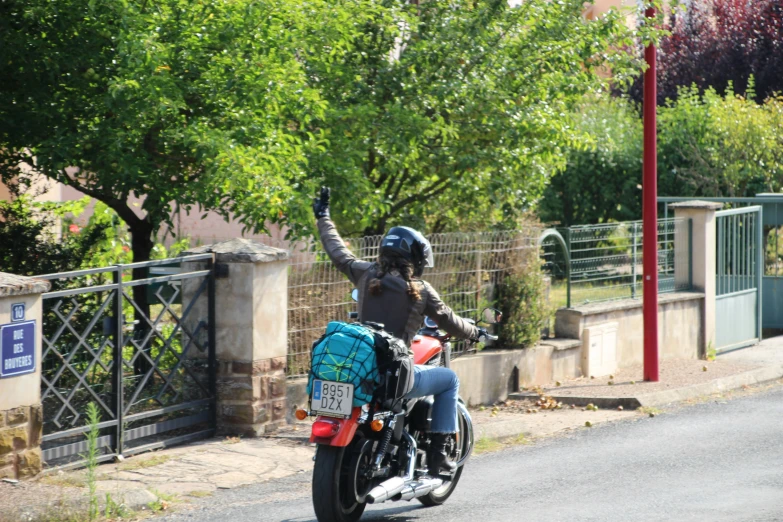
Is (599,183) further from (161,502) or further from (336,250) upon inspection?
(161,502)

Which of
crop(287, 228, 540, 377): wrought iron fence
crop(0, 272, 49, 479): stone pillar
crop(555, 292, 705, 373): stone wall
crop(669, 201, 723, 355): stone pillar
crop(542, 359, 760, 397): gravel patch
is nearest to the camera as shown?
crop(0, 272, 49, 479): stone pillar

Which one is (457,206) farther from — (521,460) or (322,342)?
(322,342)

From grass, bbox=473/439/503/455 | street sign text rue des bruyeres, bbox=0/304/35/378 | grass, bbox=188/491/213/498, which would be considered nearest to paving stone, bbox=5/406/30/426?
street sign text rue des bruyeres, bbox=0/304/35/378

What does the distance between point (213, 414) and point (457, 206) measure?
4.38 m

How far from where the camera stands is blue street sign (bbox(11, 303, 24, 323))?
7055 mm

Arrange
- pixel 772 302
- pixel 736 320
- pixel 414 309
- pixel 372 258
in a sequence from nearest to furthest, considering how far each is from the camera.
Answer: pixel 414 309, pixel 372 258, pixel 736 320, pixel 772 302

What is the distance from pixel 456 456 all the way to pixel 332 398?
131 centimetres

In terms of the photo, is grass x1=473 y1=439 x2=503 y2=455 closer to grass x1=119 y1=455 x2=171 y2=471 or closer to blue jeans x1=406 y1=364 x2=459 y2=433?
blue jeans x1=406 y1=364 x2=459 y2=433

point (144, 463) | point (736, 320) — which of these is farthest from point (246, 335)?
point (736, 320)

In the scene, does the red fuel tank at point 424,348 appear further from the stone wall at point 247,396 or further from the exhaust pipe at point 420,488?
the stone wall at point 247,396

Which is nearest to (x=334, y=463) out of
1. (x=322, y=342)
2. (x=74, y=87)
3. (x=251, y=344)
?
(x=322, y=342)

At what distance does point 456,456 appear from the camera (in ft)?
23.0

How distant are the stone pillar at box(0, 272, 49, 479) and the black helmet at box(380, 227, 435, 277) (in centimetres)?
238

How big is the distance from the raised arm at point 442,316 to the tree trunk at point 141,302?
2656 millimetres
